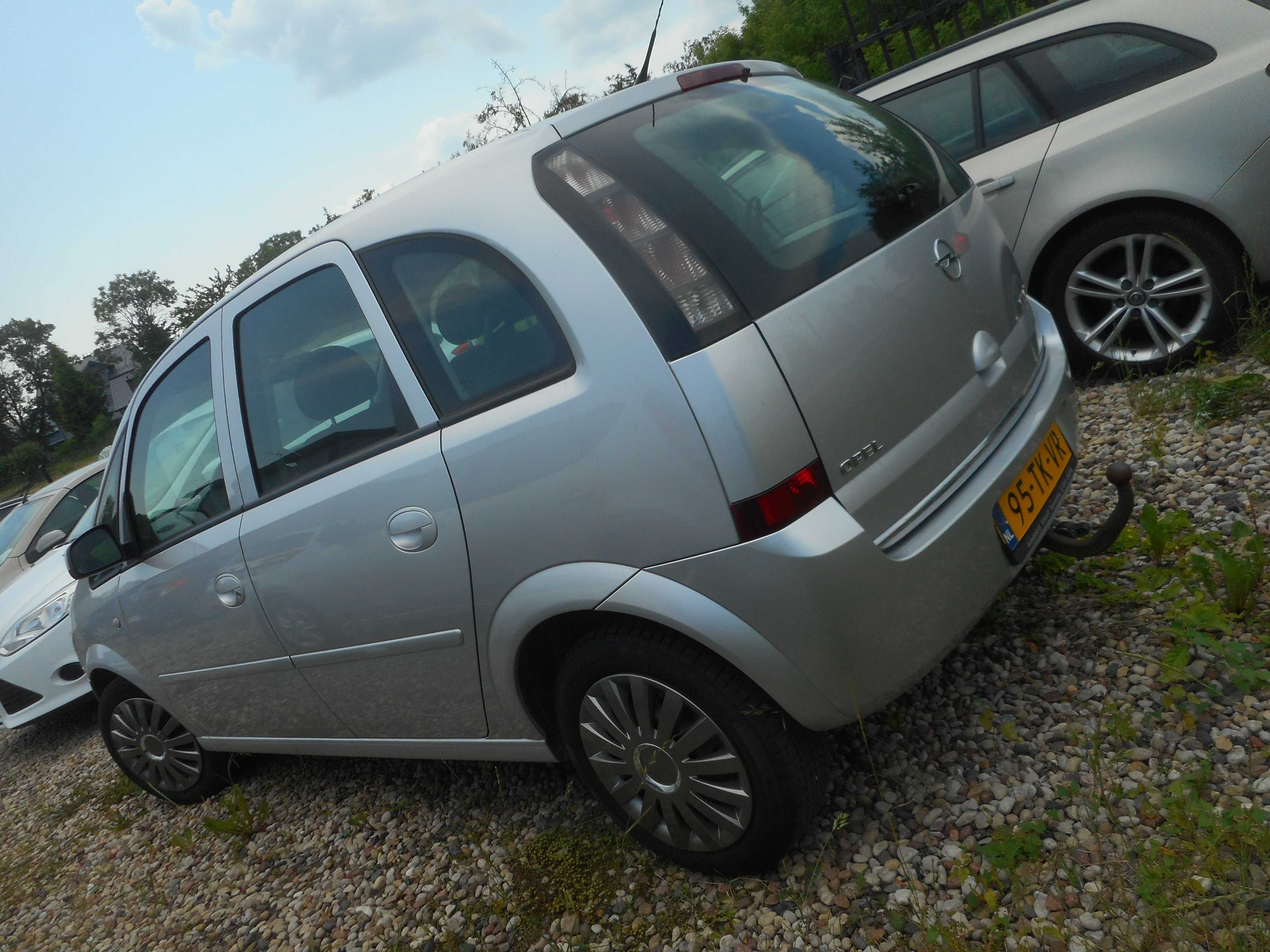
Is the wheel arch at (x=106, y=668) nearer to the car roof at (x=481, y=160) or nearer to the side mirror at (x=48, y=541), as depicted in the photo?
the car roof at (x=481, y=160)

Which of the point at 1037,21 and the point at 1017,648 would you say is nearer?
the point at 1017,648

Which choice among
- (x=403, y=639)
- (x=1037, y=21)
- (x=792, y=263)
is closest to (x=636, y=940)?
(x=403, y=639)

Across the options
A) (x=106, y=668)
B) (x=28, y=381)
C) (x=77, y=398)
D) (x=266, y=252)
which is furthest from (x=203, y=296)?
(x=28, y=381)

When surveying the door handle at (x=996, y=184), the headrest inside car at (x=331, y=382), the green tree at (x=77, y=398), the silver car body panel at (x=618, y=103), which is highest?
the green tree at (x=77, y=398)

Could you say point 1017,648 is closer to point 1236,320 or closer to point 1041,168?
point 1236,320

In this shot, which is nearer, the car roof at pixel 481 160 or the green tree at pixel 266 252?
the car roof at pixel 481 160

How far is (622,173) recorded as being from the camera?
2156mm

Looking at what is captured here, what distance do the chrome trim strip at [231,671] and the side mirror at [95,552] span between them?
495 millimetres

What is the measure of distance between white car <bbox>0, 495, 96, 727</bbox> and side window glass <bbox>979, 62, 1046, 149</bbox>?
19.4ft

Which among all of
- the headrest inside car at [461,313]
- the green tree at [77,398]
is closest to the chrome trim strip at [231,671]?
the headrest inside car at [461,313]

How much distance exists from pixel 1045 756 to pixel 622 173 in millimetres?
1798

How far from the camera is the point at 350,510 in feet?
8.36

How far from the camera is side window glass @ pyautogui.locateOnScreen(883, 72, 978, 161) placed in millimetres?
4574

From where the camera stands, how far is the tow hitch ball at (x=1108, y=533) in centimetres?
241
